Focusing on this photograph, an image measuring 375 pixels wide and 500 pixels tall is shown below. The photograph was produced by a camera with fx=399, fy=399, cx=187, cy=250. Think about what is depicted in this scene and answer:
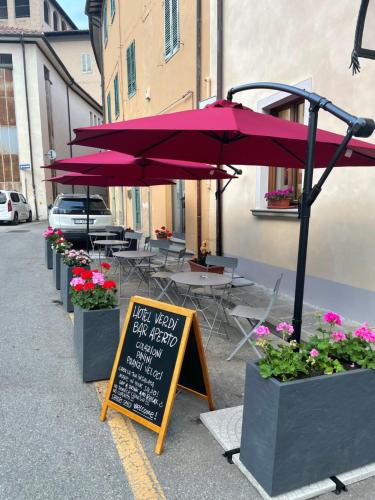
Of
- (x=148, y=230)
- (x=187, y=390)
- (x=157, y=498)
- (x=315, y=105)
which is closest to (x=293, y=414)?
(x=157, y=498)

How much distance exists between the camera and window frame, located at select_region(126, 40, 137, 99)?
45.7ft

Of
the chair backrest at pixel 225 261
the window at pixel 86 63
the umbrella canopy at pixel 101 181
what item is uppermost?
the window at pixel 86 63

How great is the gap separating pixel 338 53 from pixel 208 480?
194 inches

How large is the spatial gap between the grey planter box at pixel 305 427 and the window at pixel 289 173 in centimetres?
441

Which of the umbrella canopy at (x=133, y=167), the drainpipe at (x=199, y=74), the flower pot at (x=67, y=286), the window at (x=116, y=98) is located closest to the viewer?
the flower pot at (x=67, y=286)

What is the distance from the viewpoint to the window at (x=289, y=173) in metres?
6.25

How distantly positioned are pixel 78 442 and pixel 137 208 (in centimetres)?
1306

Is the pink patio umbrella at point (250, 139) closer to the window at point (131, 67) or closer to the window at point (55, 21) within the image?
the window at point (131, 67)

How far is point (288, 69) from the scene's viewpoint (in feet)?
19.3

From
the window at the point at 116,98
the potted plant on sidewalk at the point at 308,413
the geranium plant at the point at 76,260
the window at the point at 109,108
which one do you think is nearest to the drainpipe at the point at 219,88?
the geranium plant at the point at 76,260

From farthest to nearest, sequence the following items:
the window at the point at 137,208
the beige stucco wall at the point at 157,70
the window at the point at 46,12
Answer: the window at the point at 46,12 → the window at the point at 137,208 → the beige stucco wall at the point at 157,70

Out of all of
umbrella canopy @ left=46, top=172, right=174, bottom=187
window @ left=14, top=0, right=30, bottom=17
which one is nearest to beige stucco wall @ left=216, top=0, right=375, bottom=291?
umbrella canopy @ left=46, top=172, right=174, bottom=187

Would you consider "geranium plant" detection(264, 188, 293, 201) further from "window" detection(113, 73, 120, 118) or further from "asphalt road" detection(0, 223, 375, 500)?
"window" detection(113, 73, 120, 118)

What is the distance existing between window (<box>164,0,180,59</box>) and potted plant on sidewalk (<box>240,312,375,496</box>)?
9.32 meters
